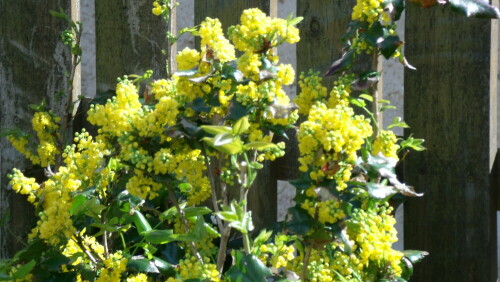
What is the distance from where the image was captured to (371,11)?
172cm

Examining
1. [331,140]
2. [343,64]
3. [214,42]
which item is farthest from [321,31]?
[331,140]

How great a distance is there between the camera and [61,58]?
2.93 meters

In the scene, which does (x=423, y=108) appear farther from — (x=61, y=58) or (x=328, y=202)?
(x=61, y=58)

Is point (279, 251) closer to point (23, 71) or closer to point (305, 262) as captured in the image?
point (305, 262)

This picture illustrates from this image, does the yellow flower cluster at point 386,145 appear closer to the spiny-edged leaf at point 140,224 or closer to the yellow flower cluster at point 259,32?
the yellow flower cluster at point 259,32

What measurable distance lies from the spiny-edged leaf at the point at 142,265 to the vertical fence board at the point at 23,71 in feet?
4.02

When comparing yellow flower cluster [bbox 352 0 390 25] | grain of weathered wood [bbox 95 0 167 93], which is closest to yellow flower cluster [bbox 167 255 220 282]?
yellow flower cluster [bbox 352 0 390 25]

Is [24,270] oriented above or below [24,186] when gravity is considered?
A: below

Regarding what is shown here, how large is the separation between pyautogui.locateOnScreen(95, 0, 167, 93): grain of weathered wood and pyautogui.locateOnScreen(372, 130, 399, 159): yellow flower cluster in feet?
3.97

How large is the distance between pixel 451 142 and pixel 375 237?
2.14ft

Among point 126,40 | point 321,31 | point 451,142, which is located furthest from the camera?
point 126,40

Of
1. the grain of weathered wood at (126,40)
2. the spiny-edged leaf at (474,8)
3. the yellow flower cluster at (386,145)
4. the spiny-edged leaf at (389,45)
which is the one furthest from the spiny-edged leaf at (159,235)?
the grain of weathered wood at (126,40)

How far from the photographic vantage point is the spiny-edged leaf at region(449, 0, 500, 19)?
1.61 m

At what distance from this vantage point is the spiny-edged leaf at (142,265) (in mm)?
1782
